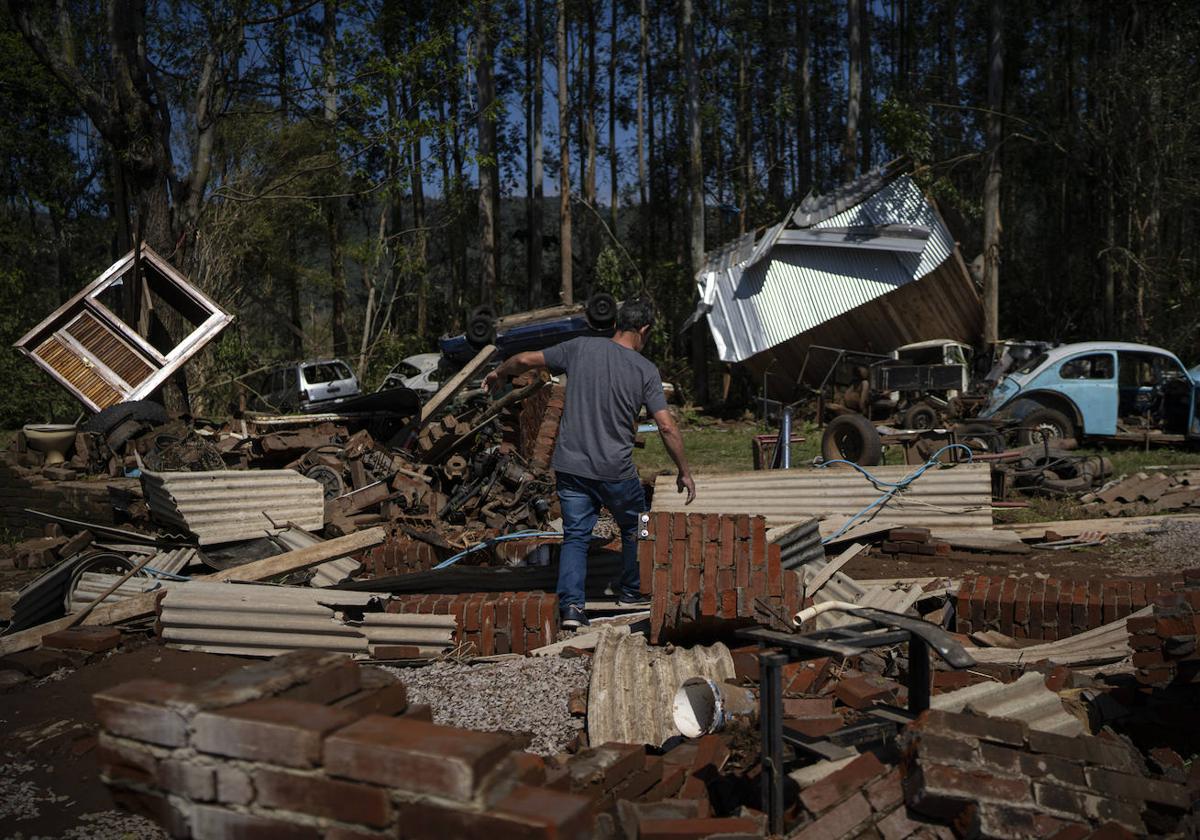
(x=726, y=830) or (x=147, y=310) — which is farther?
(x=147, y=310)

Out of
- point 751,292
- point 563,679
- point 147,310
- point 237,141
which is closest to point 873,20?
point 751,292

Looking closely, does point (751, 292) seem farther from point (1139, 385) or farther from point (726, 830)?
point (726, 830)

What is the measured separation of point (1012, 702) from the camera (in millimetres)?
3695

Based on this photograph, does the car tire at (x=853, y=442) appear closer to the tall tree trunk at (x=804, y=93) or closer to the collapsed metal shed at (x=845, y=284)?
the collapsed metal shed at (x=845, y=284)

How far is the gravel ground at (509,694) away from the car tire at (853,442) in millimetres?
6807

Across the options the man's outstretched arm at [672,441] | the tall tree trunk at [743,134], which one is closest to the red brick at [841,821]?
the man's outstretched arm at [672,441]

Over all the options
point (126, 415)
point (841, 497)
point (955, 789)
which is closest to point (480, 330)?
point (126, 415)

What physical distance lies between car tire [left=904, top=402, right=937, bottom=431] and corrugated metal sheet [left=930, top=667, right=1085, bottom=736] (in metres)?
9.75

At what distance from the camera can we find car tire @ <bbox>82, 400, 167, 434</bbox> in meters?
10.2

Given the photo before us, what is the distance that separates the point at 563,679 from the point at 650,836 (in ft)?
5.40

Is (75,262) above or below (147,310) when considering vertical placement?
above

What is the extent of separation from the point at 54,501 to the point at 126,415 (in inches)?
56.6

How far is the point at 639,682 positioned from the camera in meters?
4.09

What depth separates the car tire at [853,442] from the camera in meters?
10.8
